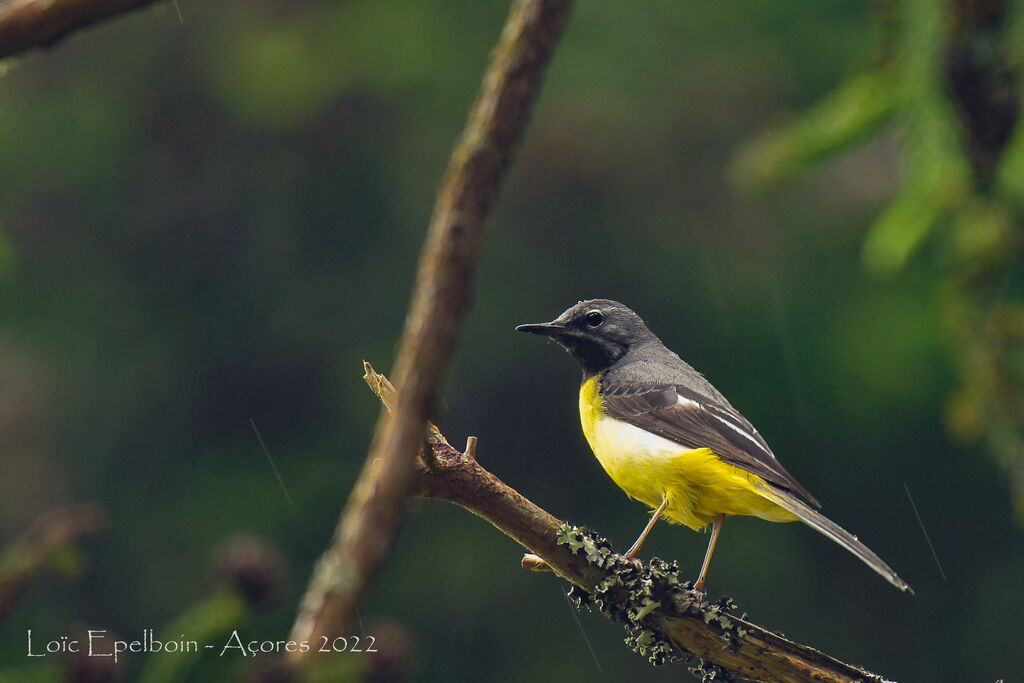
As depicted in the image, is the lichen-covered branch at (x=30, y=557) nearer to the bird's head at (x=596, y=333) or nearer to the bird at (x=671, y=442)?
the bird at (x=671, y=442)

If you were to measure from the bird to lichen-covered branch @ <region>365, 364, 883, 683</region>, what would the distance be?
0.35m

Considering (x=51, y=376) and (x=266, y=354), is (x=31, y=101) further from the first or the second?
(x=266, y=354)

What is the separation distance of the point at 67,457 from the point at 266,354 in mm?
2438

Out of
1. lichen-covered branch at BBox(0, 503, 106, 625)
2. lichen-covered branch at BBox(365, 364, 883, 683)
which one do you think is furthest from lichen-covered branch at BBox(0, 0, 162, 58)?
lichen-covered branch at BBox(365, 364, 883, 683)

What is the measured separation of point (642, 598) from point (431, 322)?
2.79 meters

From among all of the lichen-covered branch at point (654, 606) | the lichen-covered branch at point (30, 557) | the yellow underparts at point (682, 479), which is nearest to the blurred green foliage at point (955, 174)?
the lichen-covered branch at point (654, 606)

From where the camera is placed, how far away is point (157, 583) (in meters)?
11.3

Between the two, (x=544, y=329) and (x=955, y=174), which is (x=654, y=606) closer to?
(x=955, y=174)

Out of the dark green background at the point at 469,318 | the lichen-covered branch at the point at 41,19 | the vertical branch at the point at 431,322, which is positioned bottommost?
the dark green background at the point at 469,318

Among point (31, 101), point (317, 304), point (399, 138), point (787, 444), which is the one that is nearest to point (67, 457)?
point (317, 304)

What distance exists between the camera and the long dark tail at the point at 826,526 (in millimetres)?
3660

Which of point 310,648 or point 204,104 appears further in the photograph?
point 204,104

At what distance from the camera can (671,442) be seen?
5.08 m

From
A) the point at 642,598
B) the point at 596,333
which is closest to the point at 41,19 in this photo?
the point at 642,598
